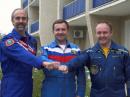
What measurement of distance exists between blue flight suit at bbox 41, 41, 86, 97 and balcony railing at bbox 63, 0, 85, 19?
13772 mm

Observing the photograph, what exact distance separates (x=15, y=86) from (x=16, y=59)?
34 centimetres

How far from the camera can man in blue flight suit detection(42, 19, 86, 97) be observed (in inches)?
203

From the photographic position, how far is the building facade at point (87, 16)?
1605 centimetres

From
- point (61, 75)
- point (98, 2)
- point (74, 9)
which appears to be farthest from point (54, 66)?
point (74, 9)

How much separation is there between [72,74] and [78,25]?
58.0 feet

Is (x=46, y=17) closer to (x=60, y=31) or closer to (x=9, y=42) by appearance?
(x=60, y=31)

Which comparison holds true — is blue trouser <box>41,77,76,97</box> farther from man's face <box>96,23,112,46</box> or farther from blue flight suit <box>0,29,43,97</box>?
man's face <box>96,23,112,46</box>

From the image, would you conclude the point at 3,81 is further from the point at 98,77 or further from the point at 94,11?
the point at 94,11

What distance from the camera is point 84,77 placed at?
5250 millimetres

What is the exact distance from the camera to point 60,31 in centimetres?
521

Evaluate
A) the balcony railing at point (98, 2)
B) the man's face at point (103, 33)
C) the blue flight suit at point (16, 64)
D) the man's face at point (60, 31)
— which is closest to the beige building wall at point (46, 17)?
the balcony railing at point (98, 2)

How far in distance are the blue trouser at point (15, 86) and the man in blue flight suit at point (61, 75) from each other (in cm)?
25

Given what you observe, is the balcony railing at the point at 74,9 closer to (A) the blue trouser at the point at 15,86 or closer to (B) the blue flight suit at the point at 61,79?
(B) the blue flight suit at the point at 61,79

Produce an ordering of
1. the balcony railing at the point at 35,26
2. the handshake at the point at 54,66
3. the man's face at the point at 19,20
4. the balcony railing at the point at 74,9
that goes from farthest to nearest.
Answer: the balcony railing at the point at 35,26, the balcony railing at the point at 74,9, the man's face at the point at 19,20, the handshake at the point at 54,66
